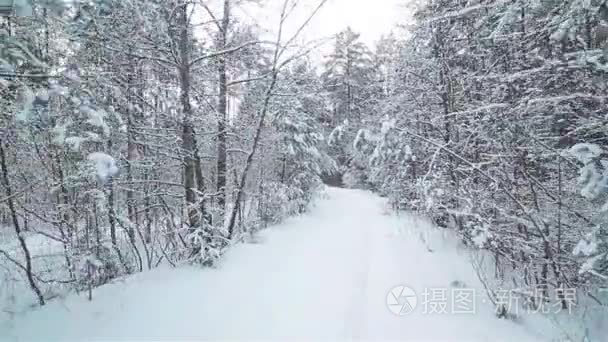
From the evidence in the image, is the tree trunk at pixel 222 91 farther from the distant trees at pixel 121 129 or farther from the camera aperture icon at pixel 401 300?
the camera aperture icon at pixel 401 300

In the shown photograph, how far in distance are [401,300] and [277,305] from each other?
5.22ft

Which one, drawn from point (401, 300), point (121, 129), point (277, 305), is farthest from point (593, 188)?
point (121, 129)

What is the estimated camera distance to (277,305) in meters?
3.96

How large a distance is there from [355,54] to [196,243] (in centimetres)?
2729

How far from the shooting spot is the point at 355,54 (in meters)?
29.0

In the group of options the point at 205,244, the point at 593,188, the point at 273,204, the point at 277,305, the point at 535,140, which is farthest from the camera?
the point at 273,204

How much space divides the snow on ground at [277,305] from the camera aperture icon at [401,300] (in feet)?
0.22

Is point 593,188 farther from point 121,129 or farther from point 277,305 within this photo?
point 121,129

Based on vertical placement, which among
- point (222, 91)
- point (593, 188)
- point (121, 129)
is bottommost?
→ point (593, 188)

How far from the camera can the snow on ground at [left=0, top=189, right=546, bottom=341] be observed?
3457 millimetres

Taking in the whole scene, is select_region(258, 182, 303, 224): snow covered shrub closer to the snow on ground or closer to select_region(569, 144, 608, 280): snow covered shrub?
the snow on ground

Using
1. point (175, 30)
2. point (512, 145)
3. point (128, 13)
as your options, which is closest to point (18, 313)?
point (128, 13)

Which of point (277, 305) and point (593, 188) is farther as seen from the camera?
point (277, 305)

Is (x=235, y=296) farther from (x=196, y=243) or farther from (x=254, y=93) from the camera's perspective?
(x=254, y=93)
